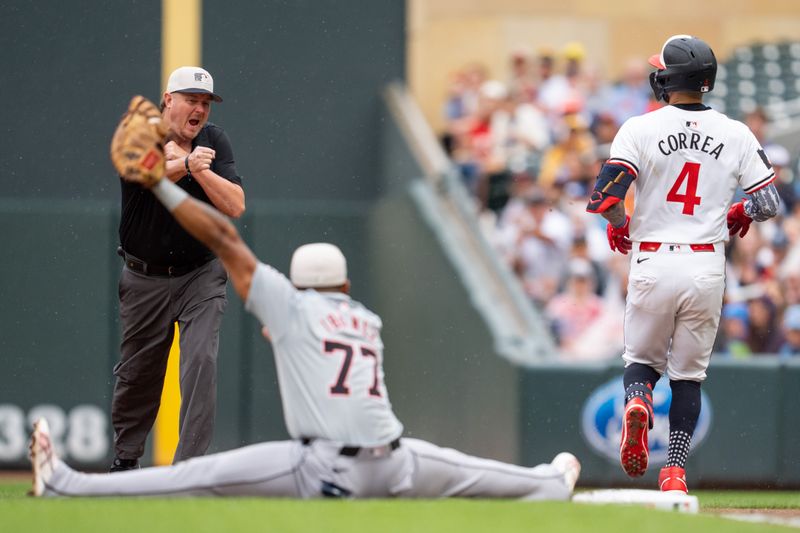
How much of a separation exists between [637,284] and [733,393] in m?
3.85

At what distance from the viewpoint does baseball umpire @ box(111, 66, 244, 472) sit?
6953 mm

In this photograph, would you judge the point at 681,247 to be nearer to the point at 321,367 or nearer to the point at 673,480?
the point at 673,480

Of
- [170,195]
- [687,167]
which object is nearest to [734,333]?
[687,167]

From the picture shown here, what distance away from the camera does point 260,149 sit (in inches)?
456

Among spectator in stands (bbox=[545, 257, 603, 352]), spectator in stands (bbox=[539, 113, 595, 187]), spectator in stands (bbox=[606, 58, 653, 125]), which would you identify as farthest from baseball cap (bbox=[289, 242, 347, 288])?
spectator in stands (bbox=[606, 58, 653, 125])

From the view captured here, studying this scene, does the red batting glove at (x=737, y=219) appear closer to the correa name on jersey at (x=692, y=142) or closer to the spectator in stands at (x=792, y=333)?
the correa name on jersey at (x=692, y=142)

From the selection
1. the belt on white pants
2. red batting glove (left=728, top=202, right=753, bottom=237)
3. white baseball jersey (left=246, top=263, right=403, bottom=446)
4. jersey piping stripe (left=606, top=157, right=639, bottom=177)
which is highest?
jersey piping stripe (left=606, top=157, right=639, bottom=177)

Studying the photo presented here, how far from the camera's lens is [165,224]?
718 centimetres

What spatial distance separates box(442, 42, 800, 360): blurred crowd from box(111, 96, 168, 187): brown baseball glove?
561 cm

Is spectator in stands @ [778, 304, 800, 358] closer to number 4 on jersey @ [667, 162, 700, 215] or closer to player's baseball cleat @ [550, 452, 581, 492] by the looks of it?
number 4 on jersey @ [667, 162, 700, 215]

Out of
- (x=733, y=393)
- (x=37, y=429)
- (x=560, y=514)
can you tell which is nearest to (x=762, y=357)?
(x=733, y=393)

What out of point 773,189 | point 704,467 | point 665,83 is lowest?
point 704,467

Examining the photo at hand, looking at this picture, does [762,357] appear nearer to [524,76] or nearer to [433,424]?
[433,424]

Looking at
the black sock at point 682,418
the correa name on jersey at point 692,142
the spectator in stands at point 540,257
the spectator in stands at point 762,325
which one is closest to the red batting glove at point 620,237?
the correa name on jersey at point 692,142
